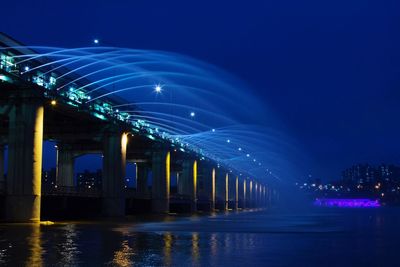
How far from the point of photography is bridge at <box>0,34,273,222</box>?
5247cm

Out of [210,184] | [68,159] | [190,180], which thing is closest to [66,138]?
[68,159]

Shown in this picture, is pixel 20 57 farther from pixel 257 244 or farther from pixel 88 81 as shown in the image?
pixel 257 244

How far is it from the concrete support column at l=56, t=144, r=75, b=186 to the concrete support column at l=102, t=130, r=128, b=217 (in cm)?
2398

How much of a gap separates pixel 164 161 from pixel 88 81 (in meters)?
35.4

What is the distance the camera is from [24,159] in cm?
5272

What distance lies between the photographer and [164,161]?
4149 inches

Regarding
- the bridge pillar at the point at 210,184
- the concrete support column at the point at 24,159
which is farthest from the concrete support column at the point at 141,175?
the concrete support column at the point at 24,159

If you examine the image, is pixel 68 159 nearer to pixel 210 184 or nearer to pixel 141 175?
pixel 210 184

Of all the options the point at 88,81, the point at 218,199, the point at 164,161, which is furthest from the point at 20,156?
the point at 218,199

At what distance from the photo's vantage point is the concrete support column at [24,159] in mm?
52000

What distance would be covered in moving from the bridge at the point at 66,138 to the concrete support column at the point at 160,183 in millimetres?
167

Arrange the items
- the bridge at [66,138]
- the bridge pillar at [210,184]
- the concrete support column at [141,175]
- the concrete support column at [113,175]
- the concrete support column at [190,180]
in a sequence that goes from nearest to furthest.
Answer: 1. the bridge at [66,138]
2. the concrete support column at [113,175]
3. the concrete support column at [190,180]
4. the bridge pillar at [210,184]
5. the concrete support column at [141,175]

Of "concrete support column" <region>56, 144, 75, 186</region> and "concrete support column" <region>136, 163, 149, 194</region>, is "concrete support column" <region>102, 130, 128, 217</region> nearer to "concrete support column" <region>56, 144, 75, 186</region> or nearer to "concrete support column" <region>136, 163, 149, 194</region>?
"concrete support column" <region>56, 144, 75, 186</region>

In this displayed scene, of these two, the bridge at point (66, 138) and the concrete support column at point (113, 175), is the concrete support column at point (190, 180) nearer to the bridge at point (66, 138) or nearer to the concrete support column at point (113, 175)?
the bridge at point (66, 138)
